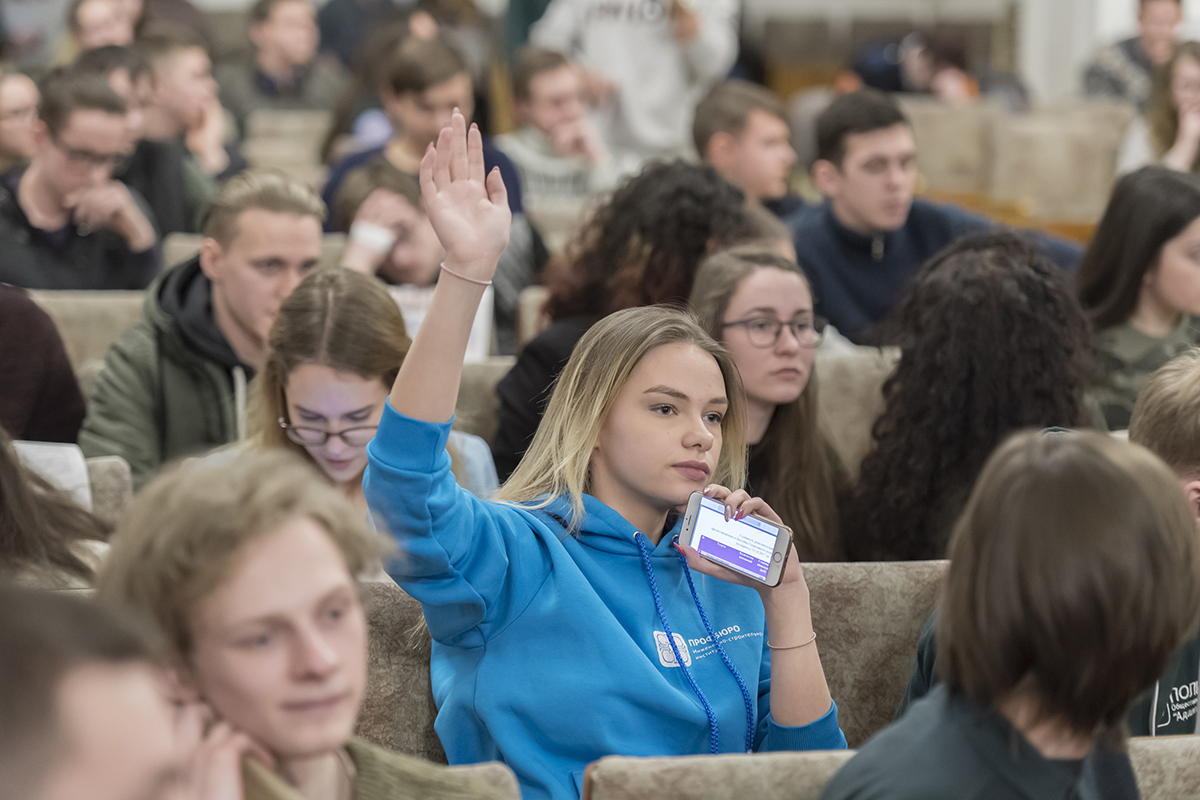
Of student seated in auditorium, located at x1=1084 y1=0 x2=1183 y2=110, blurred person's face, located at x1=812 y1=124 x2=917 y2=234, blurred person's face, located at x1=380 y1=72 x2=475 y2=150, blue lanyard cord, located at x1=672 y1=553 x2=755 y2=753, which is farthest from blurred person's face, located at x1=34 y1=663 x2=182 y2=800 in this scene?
student seated in auditorium, located at x1=1084 y1=0 x2=1183 y2=110

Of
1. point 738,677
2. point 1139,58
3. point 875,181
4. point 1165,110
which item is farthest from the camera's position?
point 1139,58

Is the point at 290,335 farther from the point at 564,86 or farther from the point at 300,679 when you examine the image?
the point at 564,86

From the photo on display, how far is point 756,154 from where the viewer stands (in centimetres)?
482

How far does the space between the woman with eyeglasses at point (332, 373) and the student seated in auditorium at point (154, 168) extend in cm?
264

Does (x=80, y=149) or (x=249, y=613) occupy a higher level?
(x=80, y=149)

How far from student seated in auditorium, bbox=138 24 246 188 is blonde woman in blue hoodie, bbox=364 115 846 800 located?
11.9 ft

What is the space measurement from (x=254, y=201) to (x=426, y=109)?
175 cm

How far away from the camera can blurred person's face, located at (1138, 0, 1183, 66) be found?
6.58 meters

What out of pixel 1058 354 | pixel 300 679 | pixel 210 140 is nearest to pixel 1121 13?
pixel 210 140

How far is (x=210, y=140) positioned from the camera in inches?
229

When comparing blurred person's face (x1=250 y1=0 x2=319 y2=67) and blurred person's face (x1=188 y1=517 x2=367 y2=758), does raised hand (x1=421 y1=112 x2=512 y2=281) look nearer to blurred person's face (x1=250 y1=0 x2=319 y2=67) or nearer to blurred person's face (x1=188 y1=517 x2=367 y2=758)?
blurred person's face (x1=188 y1=517 x2=367 y2=758)

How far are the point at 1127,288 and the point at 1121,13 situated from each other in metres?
6.02

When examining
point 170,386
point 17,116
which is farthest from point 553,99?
point 170,386

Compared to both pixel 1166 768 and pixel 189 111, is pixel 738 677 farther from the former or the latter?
pixel 189 111
